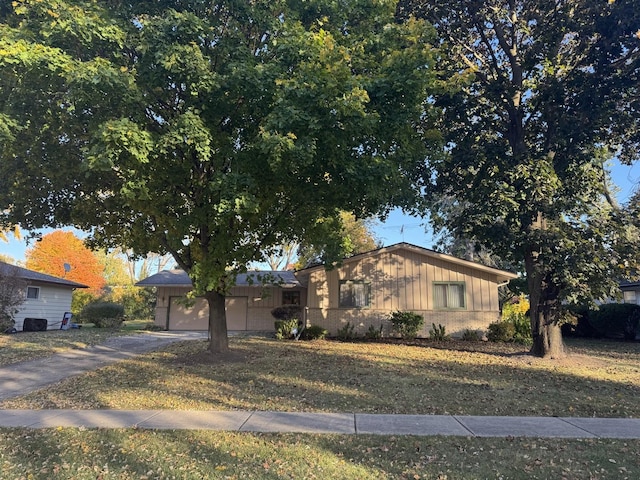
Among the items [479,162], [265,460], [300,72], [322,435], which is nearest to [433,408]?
[322,435]

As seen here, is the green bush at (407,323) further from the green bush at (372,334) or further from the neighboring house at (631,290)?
the neighboring house at (631,290)

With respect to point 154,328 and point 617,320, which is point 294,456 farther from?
point 154,328

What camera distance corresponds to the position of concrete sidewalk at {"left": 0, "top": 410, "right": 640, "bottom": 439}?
223 inches

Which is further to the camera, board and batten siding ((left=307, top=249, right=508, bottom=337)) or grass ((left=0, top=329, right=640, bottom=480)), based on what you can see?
board and batten siding ((left=307, top=249, right=508, bottom=337))

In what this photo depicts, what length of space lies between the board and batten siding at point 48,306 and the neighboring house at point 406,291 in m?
13.9

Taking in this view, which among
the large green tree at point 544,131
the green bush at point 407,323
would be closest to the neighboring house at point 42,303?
the green bush at point 407,323

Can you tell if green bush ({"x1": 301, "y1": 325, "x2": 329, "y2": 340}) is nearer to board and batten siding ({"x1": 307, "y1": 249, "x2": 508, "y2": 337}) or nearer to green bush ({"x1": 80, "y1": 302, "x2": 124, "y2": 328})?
board and batten siding ({"x1": 307, "y1": 249, "x2": 508, "y2": 337})

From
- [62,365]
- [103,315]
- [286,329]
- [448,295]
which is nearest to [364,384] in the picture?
[62,365]

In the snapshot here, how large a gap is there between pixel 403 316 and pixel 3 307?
1627 centimetres

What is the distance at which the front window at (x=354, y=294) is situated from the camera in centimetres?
1817

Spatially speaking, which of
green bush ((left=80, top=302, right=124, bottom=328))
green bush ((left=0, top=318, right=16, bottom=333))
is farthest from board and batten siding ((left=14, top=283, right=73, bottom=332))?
green bush ((left=0, top=318, right=16, bottom=333))

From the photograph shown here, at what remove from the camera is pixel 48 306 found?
23.0 m

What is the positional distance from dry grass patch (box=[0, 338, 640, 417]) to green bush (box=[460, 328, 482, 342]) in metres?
3.79

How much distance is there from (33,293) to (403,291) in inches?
707
